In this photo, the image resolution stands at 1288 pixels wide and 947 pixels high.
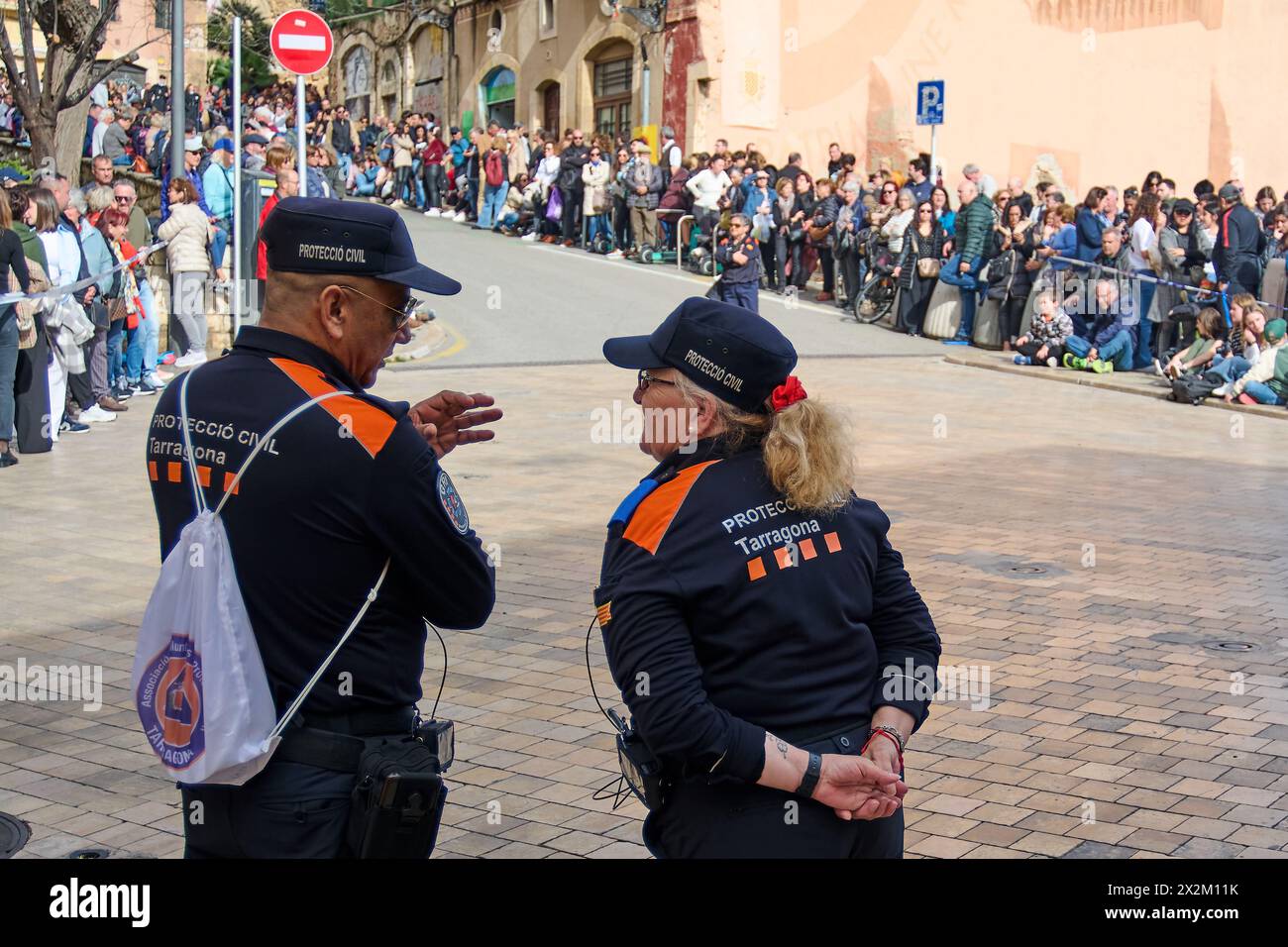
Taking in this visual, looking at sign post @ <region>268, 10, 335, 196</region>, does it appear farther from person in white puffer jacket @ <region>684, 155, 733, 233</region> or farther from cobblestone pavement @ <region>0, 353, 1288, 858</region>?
person in white puffer jacket @ <region>684, 155, 733, 233</region>

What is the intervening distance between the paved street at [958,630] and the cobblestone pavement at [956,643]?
0.06ft

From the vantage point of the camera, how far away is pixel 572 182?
29312 millimetres

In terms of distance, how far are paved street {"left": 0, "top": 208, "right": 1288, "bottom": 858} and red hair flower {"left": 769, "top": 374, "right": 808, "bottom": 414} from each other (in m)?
0.29

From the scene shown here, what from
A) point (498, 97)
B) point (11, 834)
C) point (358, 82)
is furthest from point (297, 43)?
point (358, 82)

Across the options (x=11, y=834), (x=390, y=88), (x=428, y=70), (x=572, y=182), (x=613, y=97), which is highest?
(x=428, y=70)

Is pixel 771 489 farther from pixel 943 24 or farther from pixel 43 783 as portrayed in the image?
pixel 943 24

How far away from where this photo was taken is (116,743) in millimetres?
5637

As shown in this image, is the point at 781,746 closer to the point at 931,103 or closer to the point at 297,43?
the point at 297,43

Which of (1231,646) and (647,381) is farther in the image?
(1231,646)

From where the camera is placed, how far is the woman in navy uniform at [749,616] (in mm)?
2689

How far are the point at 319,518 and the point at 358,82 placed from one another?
52940 millimetres

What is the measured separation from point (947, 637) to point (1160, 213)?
13371 millimetres

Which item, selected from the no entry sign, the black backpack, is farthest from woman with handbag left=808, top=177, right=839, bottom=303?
the no entry sign

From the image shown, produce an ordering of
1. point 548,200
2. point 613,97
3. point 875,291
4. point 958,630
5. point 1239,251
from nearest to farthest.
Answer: point 958,630
point 1239,251
point 875,291
point 548,200
point 613,97
